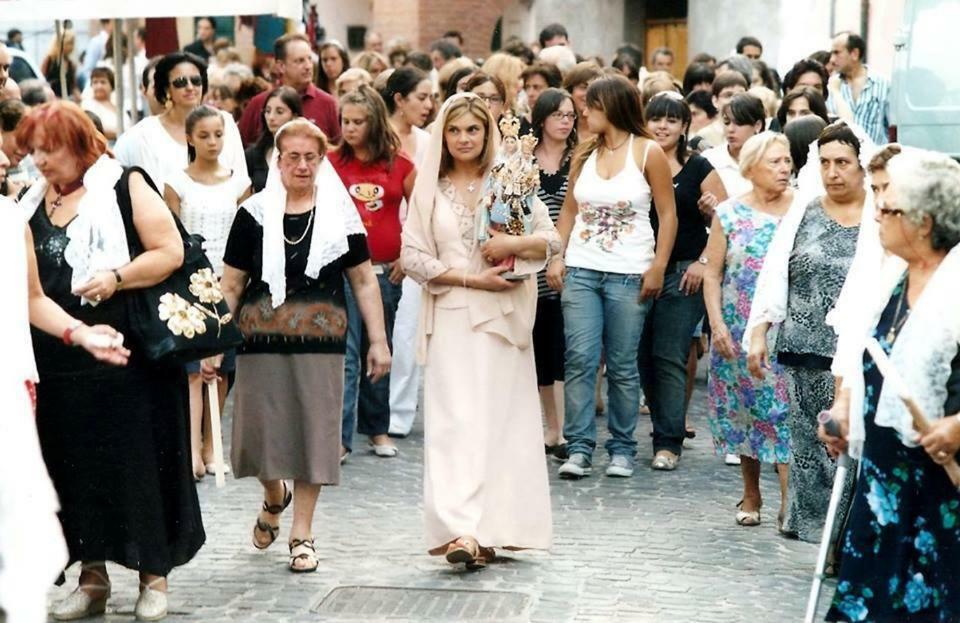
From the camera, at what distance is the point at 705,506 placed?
31.8 feet

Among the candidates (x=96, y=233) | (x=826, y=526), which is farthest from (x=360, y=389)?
(x=826, y=526)

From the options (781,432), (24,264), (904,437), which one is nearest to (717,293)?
(781,432)

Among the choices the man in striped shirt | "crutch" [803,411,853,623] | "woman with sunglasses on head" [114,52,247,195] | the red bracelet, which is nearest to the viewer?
"crutch" [803,411,853,623]

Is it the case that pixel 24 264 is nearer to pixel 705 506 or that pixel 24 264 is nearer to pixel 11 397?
pixel 11 397

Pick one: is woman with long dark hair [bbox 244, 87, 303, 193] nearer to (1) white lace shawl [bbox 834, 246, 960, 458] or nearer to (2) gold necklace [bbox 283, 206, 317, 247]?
(2) gold necklace [bbox 283, 206, 317, 247]

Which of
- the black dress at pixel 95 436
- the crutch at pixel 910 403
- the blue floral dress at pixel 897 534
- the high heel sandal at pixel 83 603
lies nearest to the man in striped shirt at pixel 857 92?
the black dress at pixel 95 436

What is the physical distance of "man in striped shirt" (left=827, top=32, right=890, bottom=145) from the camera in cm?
1494

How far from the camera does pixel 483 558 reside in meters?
8.41

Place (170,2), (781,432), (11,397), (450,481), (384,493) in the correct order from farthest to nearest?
(170,2), (384,493), (781,432), (450,481), (11,397)

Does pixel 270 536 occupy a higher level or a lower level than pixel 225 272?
lower

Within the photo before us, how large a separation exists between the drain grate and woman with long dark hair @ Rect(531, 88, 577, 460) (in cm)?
308

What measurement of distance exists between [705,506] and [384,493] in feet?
5.43

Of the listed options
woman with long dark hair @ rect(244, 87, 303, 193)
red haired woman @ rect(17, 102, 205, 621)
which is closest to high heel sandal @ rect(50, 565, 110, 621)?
red haired woman @ rect(17, 102, 205, 621)

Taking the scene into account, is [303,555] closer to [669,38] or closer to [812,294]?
[812,294]
